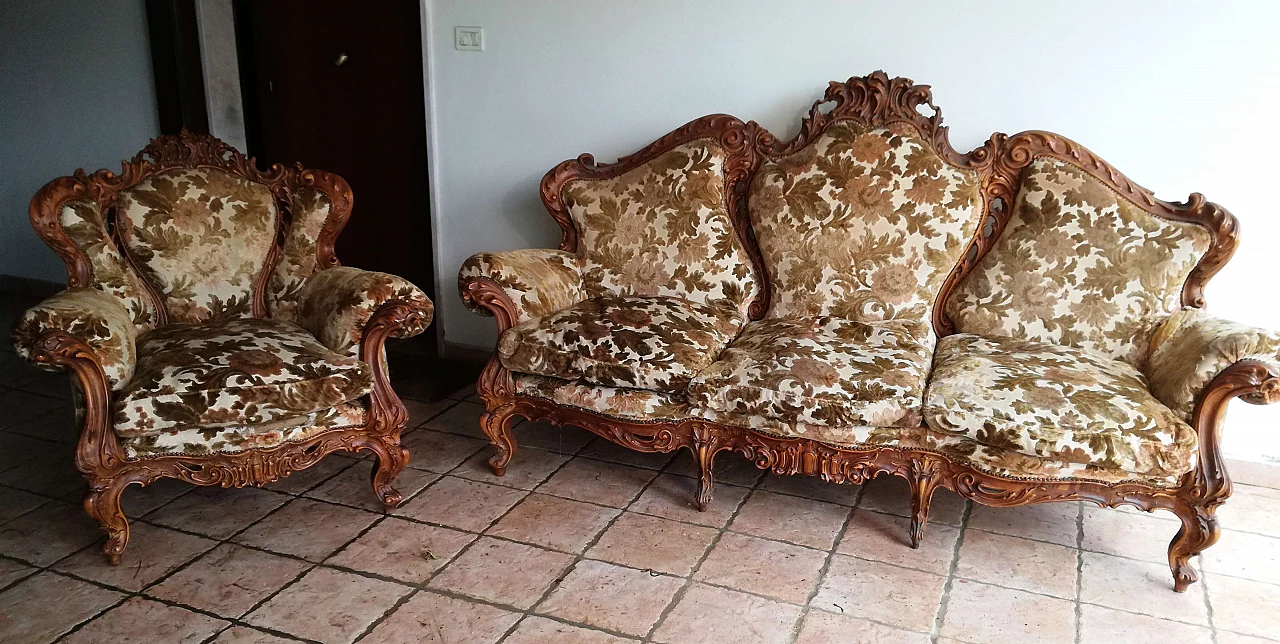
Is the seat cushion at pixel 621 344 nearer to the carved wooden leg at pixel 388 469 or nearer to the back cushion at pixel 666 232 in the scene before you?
the back cushion at pixel 666 232

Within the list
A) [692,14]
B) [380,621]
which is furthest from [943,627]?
[692,14]

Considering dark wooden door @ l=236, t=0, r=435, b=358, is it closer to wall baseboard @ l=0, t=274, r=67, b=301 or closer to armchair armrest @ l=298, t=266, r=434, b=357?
armchair armrest @ l=298, t=266, r=434, b=357

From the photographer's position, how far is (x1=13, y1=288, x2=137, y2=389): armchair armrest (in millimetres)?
2008

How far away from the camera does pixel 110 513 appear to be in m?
2.12

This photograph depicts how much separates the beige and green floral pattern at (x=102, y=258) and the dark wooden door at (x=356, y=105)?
4.50ft

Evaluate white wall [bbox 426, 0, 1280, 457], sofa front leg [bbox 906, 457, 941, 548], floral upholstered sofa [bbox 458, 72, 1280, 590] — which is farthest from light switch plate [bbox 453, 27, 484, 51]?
sofa front leg [bbox 906, 457, 941, 548]

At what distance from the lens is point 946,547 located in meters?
2.30

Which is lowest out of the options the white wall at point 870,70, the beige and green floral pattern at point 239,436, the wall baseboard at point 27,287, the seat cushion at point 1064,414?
the wall baseboard at point 27,287

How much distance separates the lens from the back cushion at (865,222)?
261cm

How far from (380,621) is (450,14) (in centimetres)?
239

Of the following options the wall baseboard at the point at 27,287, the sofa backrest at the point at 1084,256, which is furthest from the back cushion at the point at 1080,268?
the wall baseboard at the point at 27,287

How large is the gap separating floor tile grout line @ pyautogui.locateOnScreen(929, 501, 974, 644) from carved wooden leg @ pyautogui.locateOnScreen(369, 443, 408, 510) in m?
1.46

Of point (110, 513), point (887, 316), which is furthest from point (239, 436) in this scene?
point (887, 316)

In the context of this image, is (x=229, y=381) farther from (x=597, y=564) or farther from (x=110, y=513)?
(x=597, y=564)
